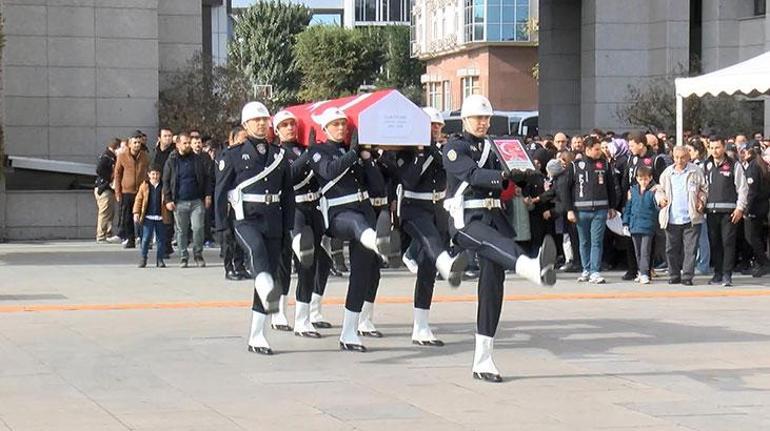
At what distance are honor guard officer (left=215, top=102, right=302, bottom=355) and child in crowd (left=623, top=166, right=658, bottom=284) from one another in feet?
24.6

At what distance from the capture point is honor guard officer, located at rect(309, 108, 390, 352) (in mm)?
12727

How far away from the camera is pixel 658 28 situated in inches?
1362

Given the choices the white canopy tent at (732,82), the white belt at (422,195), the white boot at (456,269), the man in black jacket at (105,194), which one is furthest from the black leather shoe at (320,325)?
the man in black jacket at (105,194)

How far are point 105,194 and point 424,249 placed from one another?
1416 cm

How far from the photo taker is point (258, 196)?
41.6 ft

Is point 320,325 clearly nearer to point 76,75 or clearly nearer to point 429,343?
point 429,343

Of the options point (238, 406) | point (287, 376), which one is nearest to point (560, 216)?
point (287, 376)

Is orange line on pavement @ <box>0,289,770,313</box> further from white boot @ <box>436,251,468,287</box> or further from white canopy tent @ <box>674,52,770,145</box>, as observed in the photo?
white boot @ <box>436,251,468,287</box>

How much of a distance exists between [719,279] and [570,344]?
6.53m

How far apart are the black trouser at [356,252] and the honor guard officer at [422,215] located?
1.24ft

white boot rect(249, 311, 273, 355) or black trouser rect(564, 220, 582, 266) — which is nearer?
white boot rect(249, 311, 273, 355)

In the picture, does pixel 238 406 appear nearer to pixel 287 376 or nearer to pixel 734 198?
pixel 287 376

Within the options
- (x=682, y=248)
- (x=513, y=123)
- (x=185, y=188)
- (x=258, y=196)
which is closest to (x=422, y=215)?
(x=258, y=196)

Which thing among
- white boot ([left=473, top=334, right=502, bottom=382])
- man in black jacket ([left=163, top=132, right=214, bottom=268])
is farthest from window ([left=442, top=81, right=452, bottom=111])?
white boot ([left=473, top=334, right=502, bottom=382])
